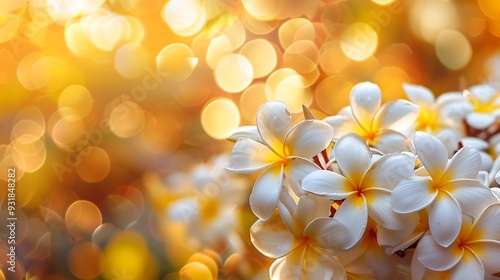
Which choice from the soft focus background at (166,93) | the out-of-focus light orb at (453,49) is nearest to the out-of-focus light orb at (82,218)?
the soft focus background at (166,93)

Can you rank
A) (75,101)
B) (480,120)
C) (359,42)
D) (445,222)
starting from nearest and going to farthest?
(445,222)
(480,120)
(75,101)
(359,42)

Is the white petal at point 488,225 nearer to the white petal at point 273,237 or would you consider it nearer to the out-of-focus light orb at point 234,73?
the white petal at point 273,237

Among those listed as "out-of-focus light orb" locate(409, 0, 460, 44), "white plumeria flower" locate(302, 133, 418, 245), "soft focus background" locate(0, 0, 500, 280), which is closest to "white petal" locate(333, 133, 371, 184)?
"white plumeria flower" locate(302, 133, 418, 245)

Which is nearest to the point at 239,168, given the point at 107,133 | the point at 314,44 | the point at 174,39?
the point at 107,133

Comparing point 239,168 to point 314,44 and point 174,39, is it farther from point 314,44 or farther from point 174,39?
point 314,44

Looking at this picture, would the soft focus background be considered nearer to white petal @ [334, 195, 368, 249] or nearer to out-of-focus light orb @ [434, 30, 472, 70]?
out-of-focus light orb @ [434, 30, 472, 70]

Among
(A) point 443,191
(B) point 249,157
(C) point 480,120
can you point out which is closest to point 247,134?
(B) point 249,157

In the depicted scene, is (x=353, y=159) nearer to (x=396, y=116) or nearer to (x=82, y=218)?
(x=396, y=116)
